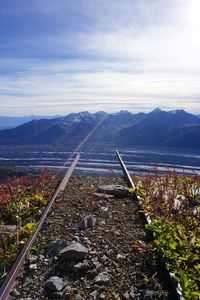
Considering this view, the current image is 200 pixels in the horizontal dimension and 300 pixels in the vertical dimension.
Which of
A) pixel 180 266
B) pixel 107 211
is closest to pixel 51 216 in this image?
pixel 107 211

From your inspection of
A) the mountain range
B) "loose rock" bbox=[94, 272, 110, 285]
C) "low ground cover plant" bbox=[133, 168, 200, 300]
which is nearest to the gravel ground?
"loose rock" bbox=[94, 272, 110, 285]

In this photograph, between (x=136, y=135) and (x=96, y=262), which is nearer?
(x=96, y=262)

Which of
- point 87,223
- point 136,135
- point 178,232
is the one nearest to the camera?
point 178,232

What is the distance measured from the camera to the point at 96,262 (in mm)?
5062

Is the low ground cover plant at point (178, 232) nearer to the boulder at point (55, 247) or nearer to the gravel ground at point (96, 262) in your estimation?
the gravel ground at point (96, 262)

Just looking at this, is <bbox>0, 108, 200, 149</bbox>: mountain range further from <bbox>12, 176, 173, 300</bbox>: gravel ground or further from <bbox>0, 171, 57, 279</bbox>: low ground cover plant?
<bbox>12, 176, 173, 300</bbox>: gravel ground

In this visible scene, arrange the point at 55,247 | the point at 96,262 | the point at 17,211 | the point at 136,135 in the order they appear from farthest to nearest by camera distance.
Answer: the point at 136,135, the point at 17,211, the point at 55,247, the point at 96,262

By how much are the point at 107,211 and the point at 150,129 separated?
14448 cm

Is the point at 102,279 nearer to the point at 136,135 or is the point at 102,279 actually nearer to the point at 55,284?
the point at 55,284

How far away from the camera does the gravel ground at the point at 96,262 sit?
4.35m

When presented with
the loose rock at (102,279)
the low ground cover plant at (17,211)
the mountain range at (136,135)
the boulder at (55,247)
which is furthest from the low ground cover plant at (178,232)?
the mountain range at (136,135)

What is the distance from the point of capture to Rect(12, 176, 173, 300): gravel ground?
4.35 metres

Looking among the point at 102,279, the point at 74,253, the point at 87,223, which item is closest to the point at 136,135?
the point at 87,223

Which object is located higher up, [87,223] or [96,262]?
[87,223]
